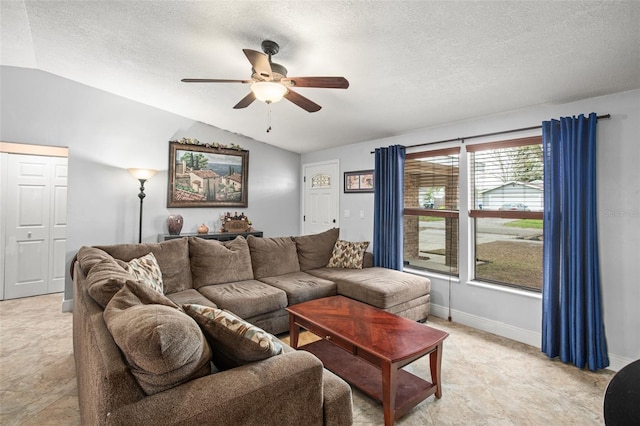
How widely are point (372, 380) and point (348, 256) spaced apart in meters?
2.01

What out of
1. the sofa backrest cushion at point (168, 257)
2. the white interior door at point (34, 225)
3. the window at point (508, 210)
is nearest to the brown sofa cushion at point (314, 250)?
the sofa backrest cushion at point (168, 257)

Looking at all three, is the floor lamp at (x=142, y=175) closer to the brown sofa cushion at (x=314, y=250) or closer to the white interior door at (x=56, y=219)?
the white interior door at (x=56, y=219)

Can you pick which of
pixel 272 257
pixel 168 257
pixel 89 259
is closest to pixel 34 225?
pixel 168 257

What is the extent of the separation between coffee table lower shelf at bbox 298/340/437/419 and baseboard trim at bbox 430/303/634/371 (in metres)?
1.50

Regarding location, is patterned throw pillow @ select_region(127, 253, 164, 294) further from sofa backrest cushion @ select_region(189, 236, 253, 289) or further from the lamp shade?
the lamp shade

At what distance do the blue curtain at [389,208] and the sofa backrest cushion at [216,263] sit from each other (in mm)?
1753

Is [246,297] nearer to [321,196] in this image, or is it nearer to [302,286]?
[302,286]

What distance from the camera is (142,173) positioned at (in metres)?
4.18

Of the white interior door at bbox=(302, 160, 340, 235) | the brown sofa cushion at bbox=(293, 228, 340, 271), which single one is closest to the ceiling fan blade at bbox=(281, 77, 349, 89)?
the brown sofa cushion at bbox=(293, 228, 340, 271)

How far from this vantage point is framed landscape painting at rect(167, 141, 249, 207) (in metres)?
4.72

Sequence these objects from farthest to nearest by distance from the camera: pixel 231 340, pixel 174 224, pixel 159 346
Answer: pixel 174 224 < pixel 231 340 < pixel 159 346

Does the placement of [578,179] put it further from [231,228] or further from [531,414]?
[231,228]

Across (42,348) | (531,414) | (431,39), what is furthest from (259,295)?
(431,39)

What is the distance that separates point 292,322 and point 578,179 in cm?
264
